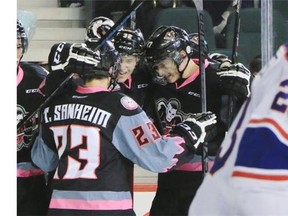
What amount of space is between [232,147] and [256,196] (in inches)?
2.5

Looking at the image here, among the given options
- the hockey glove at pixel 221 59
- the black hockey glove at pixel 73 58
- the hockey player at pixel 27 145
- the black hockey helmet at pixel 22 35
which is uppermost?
the black hockey helmet at pixel 22 35

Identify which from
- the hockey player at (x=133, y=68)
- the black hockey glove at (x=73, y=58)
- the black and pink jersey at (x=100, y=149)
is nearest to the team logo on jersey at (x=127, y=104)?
the black and pink jersey at (x=100, y=149)

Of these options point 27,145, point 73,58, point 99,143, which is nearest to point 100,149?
point 99,143

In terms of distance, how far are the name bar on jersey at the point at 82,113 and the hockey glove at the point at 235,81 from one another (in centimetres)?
52

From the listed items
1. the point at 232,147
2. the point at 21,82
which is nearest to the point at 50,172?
the point at 21,82

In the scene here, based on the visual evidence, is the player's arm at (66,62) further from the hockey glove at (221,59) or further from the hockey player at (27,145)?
the hockey glove at (221,59)

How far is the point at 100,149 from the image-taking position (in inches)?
79.2

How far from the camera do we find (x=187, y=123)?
2.19 meters

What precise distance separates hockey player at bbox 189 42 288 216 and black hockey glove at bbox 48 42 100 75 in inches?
47.5

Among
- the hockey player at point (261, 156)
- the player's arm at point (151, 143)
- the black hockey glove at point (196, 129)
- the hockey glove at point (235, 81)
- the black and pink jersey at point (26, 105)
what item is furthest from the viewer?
the black and pink jersey at point (26, 105)

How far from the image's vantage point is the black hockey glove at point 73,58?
2.07 metres
